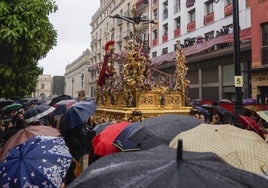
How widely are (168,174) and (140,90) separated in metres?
7.22

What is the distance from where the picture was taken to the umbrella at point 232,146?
9.57 ft

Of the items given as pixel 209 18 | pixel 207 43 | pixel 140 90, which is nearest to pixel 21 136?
pixel 140 90

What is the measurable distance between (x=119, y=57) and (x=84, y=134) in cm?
433

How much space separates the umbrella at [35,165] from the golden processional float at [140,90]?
16.7 ft

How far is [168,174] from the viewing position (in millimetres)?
2125

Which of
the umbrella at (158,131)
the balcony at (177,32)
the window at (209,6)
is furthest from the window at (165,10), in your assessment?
the umbrella at (158,131)

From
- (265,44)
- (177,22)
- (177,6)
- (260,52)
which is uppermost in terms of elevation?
(177,6)

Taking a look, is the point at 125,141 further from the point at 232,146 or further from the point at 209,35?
the point at 209,35

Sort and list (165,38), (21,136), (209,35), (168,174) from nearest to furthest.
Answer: (168,174) → (21,136) → (209,35) → (165,38)

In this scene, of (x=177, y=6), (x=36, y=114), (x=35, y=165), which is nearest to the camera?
(x=35, y=165)

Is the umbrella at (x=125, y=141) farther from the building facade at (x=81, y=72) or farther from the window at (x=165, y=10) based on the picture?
the building facade at (x=81, y=72)

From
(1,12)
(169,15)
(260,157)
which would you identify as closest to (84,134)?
(1,12)

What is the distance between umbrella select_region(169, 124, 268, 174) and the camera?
9.57 ft

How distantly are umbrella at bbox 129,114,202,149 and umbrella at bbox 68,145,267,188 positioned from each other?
5.40ft
